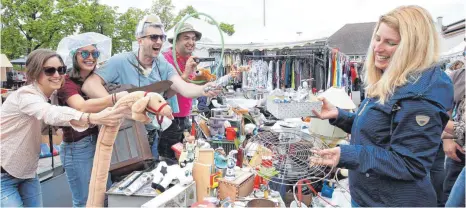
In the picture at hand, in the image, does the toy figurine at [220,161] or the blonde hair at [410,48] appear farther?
the toy figurine at [220,161]

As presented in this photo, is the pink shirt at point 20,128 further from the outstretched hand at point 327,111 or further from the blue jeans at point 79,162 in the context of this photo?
the outstretched hand at point 327,111

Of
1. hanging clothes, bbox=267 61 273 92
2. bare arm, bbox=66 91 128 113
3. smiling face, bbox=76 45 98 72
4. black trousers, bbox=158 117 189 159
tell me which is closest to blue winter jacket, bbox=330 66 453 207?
bare arm, bbox=66 91 128 113

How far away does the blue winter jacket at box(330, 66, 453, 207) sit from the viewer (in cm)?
115

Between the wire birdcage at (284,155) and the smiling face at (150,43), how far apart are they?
115 centimetres

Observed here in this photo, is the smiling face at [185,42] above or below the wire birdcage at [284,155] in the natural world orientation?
above

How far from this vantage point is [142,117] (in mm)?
1467

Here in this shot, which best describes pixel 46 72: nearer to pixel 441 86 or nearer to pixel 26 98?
pixel 26 98

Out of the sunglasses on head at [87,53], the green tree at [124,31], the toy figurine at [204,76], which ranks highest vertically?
the green tree at [124,31]

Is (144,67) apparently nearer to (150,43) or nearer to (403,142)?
(150,43)

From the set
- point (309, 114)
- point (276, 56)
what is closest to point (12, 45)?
point (276, 56)

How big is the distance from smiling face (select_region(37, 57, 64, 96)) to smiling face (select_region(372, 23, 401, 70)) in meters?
1.96

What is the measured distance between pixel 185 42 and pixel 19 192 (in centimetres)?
190

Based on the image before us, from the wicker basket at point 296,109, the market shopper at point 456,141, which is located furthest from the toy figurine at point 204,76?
the market shopper at point 456,141

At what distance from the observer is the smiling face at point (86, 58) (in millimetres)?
2182
